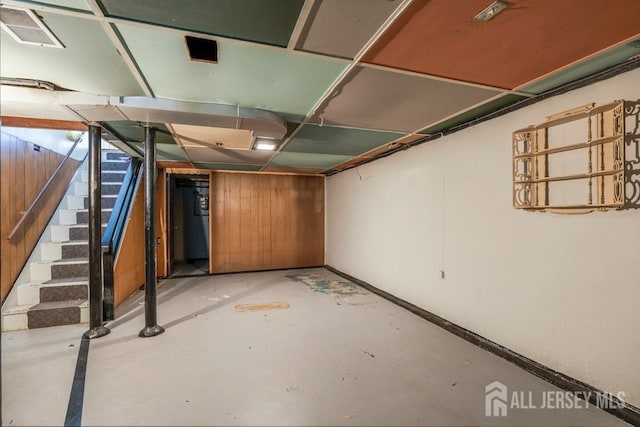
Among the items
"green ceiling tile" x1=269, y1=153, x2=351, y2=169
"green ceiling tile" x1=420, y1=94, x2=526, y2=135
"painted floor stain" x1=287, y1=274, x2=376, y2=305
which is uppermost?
"green ceiling tile" x1=420, y1=94, x2=526, y2=135

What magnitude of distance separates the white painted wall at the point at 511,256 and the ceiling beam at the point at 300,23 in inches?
81.6

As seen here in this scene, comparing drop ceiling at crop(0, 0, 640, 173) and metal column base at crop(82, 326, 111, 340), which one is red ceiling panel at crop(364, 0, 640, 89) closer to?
drop ceiling at crop(0, 0, 640, 173)

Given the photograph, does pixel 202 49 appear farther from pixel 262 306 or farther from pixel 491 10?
pixel 262 306

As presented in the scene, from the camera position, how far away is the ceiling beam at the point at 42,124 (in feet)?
8.43

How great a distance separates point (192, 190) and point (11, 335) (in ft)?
16.0

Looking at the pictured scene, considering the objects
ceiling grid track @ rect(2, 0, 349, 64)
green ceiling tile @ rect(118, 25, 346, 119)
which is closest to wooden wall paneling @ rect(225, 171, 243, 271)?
green ceiling tile @ rect(118, 25, 346, 119)

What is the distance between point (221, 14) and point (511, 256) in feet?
9.31

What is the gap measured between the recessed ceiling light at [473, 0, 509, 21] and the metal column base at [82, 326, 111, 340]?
4009 mm

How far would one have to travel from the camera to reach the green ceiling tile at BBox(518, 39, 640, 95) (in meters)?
1.72

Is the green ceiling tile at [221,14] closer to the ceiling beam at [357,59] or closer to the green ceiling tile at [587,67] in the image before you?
the ceiling beam at [357,59]

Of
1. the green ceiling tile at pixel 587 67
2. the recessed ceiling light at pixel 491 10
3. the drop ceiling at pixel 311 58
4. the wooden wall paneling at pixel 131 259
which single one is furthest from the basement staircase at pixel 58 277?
the green ceiling tile at pixel 587 67

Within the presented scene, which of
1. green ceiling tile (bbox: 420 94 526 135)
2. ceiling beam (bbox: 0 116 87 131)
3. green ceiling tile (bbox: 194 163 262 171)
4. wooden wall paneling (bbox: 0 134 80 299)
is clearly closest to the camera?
green ceiling tile (bbox: 420 94 526 135)

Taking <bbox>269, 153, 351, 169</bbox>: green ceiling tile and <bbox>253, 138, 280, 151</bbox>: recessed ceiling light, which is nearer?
<bbox>253, 138, 280, 151</bbox>: recessed ceiling light

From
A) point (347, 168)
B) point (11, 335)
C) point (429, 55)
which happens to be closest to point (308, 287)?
point (347, 168)
